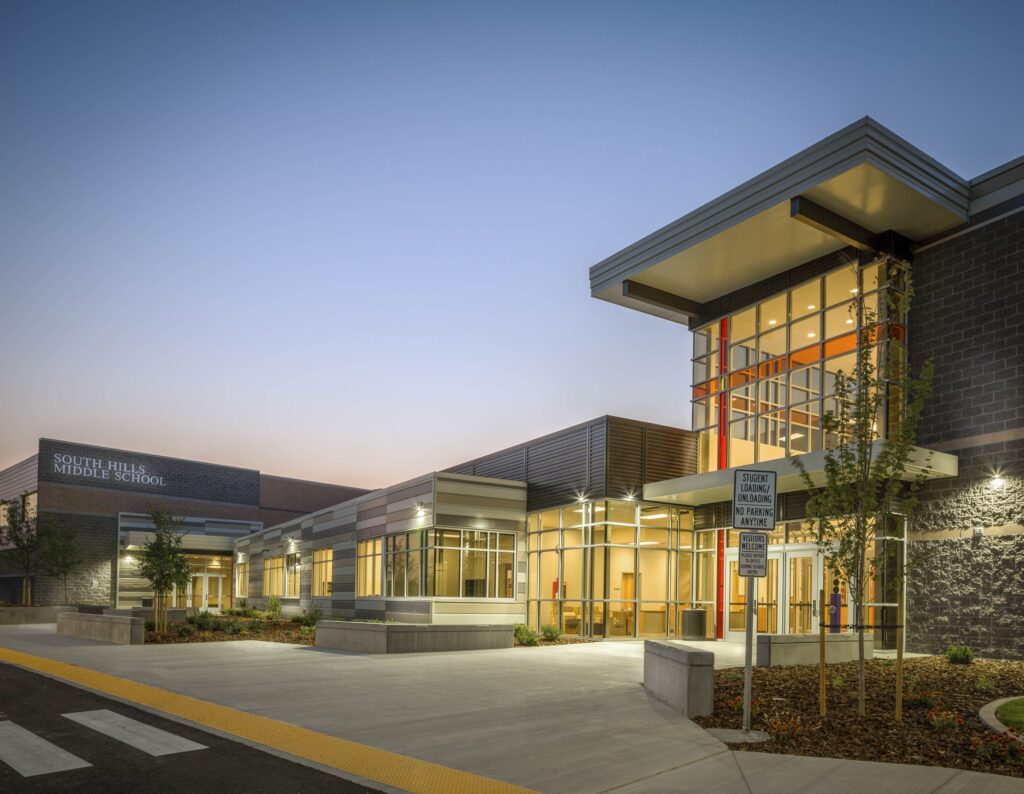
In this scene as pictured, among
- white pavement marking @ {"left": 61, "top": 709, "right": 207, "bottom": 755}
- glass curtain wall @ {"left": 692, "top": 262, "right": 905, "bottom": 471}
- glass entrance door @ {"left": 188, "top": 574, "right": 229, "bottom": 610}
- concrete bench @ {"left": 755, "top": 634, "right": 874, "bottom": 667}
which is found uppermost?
glass curtain wall @ {"left": 692, "top": 262, "right": 905, "bottom": 471}

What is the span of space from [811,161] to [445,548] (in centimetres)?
1644

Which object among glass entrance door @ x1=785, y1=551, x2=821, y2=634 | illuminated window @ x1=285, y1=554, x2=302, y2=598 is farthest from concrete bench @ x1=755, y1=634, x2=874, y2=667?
illuminated window @ x1=285, y1=554, x2=302, y2=598

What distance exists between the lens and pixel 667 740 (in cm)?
902

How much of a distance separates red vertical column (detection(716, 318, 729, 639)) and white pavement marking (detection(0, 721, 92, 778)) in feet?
66.1

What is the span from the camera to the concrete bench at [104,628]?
2217 cm

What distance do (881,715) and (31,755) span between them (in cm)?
881

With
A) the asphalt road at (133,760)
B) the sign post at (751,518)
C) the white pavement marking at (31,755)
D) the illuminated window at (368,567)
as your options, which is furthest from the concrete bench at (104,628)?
the sign post at (751,518)

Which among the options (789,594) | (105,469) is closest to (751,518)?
(789,594)

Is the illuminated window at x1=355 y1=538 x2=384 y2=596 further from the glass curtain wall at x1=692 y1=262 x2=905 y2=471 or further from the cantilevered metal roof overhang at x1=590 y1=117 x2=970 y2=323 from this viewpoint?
the glass curtain wall at x1=692 y1=262 x2=905 y2=471

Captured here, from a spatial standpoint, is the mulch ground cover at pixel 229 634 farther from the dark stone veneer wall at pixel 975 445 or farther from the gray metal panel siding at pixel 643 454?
the dark stone veneer wall at pixel 975 445

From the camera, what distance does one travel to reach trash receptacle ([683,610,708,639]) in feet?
81.7

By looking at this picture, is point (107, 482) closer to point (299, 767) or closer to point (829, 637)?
point (829, 637)

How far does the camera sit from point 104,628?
925 inches

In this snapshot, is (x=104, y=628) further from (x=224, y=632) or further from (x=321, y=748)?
(x=321, y=748)
